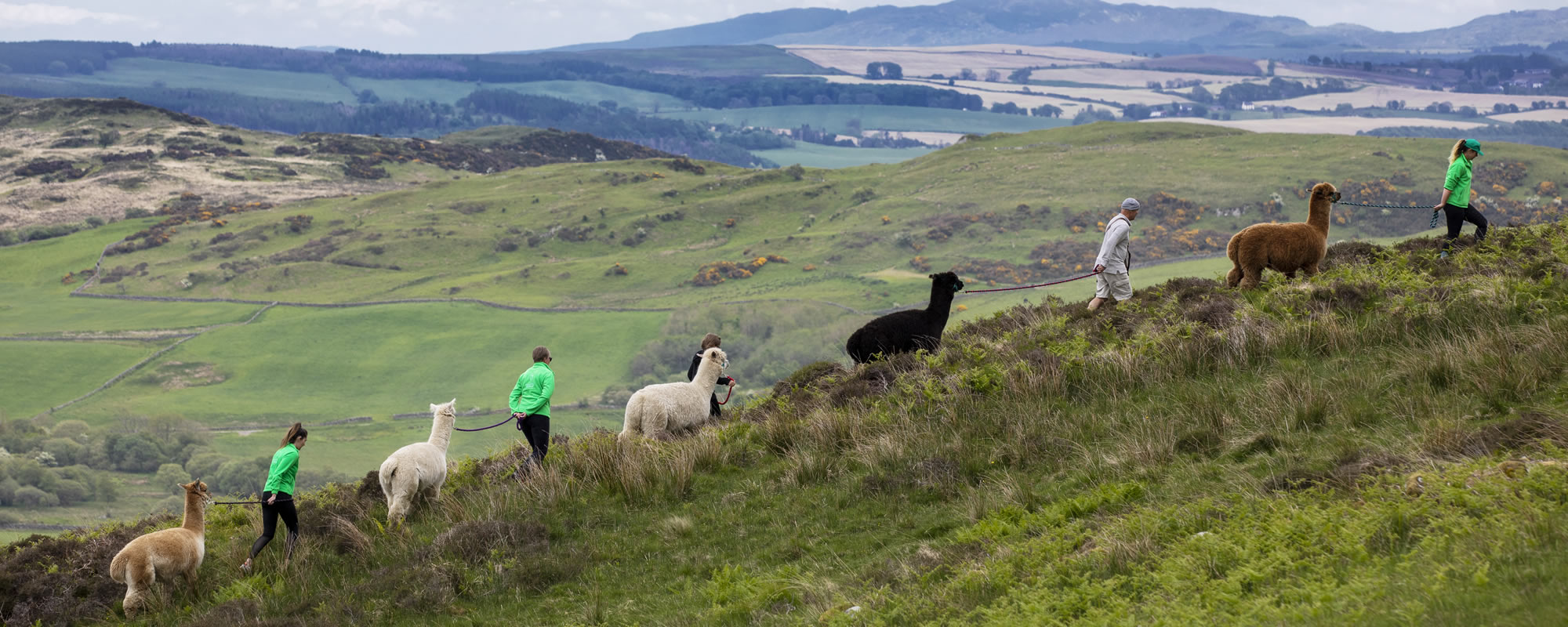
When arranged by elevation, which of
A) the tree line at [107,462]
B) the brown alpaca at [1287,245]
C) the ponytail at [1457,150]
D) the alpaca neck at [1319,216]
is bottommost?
the tree line at [107,462]

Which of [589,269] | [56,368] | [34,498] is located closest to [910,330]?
[34,498]

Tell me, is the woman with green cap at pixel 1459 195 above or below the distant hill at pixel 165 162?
above

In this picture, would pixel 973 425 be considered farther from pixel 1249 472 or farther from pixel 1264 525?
pixel 1264 525

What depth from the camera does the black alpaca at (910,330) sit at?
1697 cm

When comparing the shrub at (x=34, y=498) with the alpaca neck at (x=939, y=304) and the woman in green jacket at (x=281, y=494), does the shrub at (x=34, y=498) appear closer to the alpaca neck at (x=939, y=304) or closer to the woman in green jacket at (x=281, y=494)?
the woman in green jacket at (x=281, y=494)

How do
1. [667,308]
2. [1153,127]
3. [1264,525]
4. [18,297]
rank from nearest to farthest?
[1264,525], [667,308], [18,297], [1153,127]

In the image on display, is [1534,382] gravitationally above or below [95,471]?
above

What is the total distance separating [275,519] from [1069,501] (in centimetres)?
876

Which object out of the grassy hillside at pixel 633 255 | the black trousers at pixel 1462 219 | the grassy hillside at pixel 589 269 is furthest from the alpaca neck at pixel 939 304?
the grassy hillside at pixel 633 255

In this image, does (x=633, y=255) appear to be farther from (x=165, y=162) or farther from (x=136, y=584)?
(x=136, y=584)

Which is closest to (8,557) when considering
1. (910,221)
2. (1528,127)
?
(910,221)

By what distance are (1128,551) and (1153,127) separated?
116 m

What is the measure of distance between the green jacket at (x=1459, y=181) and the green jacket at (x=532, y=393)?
14482mm

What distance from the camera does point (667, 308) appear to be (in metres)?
82.2
